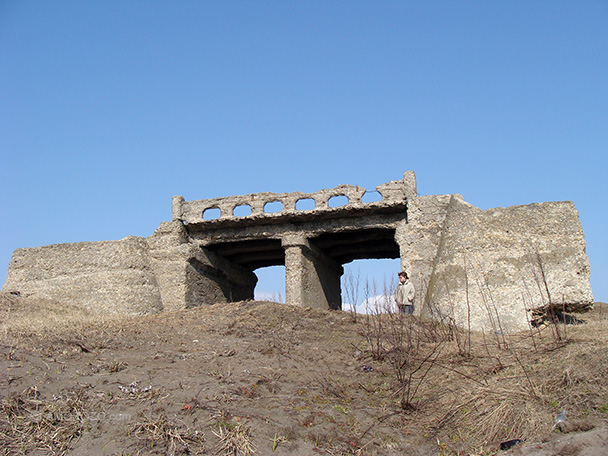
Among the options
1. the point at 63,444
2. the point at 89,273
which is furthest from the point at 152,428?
the point at 89,273

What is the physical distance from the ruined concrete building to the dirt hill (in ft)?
6.67

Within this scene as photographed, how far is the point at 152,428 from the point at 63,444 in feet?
2.41

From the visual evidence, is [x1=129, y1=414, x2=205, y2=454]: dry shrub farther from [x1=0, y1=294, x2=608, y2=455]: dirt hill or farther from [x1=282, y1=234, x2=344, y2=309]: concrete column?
[x1=282, y1=234, x2=344, y2=309]: concrete column

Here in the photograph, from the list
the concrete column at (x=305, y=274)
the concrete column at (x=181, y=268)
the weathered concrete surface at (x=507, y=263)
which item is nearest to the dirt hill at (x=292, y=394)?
the weathered concrete surface at (x=507, y=263)

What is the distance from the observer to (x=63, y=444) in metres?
4.72

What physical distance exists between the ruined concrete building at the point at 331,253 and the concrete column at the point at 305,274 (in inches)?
0.9

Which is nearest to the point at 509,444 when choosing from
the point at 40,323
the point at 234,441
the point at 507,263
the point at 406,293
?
the point at 234,441

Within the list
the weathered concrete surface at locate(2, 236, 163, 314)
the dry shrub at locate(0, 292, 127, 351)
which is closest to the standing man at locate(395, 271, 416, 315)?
the dry shrub at locate(0, 292, 127, 351)

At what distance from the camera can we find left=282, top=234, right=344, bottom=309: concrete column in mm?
11453

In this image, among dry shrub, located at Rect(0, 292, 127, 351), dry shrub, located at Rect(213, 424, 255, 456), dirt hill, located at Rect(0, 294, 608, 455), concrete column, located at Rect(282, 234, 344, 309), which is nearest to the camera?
dry shrub, located at Rect(213, 424, 255, 456)

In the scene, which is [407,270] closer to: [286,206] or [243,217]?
[286,206]

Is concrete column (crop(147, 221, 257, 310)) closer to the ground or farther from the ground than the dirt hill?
farther from the ground

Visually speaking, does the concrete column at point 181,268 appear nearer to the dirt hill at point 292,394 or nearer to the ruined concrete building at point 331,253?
the ruined concrete building at point 331,253

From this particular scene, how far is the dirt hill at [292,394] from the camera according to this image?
15.6 ft
